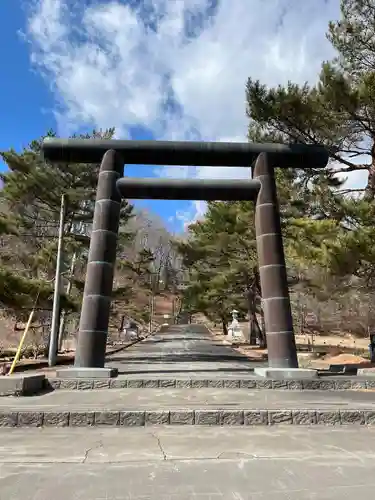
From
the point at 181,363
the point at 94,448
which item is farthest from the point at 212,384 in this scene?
the point at 181,363

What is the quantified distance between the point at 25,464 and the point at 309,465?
2756 mm

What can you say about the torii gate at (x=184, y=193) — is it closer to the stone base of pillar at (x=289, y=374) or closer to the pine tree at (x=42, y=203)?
the stone base of pillar at (x=289, y=374)

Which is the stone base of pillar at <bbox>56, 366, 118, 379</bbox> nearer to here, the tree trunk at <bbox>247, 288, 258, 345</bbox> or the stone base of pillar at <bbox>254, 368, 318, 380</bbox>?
the stone base of pillar at <bbox>254, 368, 318, 380</bbox>

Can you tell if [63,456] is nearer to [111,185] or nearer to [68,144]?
[111,185]

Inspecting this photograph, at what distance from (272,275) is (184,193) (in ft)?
10.3

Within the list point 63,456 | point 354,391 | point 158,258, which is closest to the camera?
point 63,456

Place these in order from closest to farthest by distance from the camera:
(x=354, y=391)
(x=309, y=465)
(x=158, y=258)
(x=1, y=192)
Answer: (x=309, y=465) < (x=354, y=391) < (x=1, y=192) < (x=158, y=258)

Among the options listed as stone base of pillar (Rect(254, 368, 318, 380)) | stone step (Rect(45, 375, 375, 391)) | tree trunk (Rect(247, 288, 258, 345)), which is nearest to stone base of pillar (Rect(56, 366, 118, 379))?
stone step (Rect(45, 375, 375, 391))

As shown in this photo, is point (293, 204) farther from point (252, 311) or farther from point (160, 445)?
point (252, 311)

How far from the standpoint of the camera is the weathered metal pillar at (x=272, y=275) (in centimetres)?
948

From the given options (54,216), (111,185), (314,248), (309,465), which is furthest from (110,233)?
(54,216)

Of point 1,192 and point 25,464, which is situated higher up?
point 1,192

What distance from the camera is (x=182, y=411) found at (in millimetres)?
5805

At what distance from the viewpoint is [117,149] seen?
10.6m
